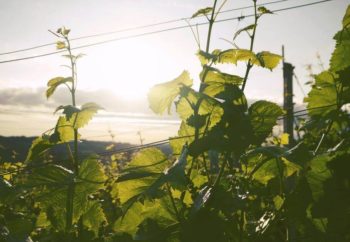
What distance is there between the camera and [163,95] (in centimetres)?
157

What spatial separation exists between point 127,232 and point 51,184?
44 cm

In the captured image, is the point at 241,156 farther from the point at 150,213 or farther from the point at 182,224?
the point at 150,213

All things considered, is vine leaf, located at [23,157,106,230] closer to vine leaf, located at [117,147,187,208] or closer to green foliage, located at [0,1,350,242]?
green foliage, located at [0,1,350,242]

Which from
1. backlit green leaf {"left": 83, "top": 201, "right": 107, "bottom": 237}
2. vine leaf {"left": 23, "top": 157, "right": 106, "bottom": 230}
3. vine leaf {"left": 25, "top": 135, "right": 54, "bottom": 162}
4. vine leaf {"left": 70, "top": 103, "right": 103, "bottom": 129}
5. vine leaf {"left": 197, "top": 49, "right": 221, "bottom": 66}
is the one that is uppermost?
vine leaf {"left": 197, "top": 49, "right": 221, "bottom": 66}

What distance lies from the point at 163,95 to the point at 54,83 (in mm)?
859

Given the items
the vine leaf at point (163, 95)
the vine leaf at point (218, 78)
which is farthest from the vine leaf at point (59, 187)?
the vine leaf at point (218, 78)

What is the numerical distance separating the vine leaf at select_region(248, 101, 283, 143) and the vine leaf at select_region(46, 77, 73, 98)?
1.08 metres

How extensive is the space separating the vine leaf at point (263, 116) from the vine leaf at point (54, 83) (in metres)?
1.08

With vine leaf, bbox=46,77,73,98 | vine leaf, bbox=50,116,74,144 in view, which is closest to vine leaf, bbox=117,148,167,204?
vine leaf, bbox=50,116,74,144

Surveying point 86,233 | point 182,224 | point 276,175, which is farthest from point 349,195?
point 86,233

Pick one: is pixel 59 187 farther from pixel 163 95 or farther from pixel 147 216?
pixel 163 95

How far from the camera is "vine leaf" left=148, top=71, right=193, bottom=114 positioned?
1549 mm

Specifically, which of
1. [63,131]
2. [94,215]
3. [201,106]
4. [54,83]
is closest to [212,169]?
[201,106]

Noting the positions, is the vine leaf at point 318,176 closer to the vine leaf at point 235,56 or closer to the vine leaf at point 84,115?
the vine leaf at point 235,56
